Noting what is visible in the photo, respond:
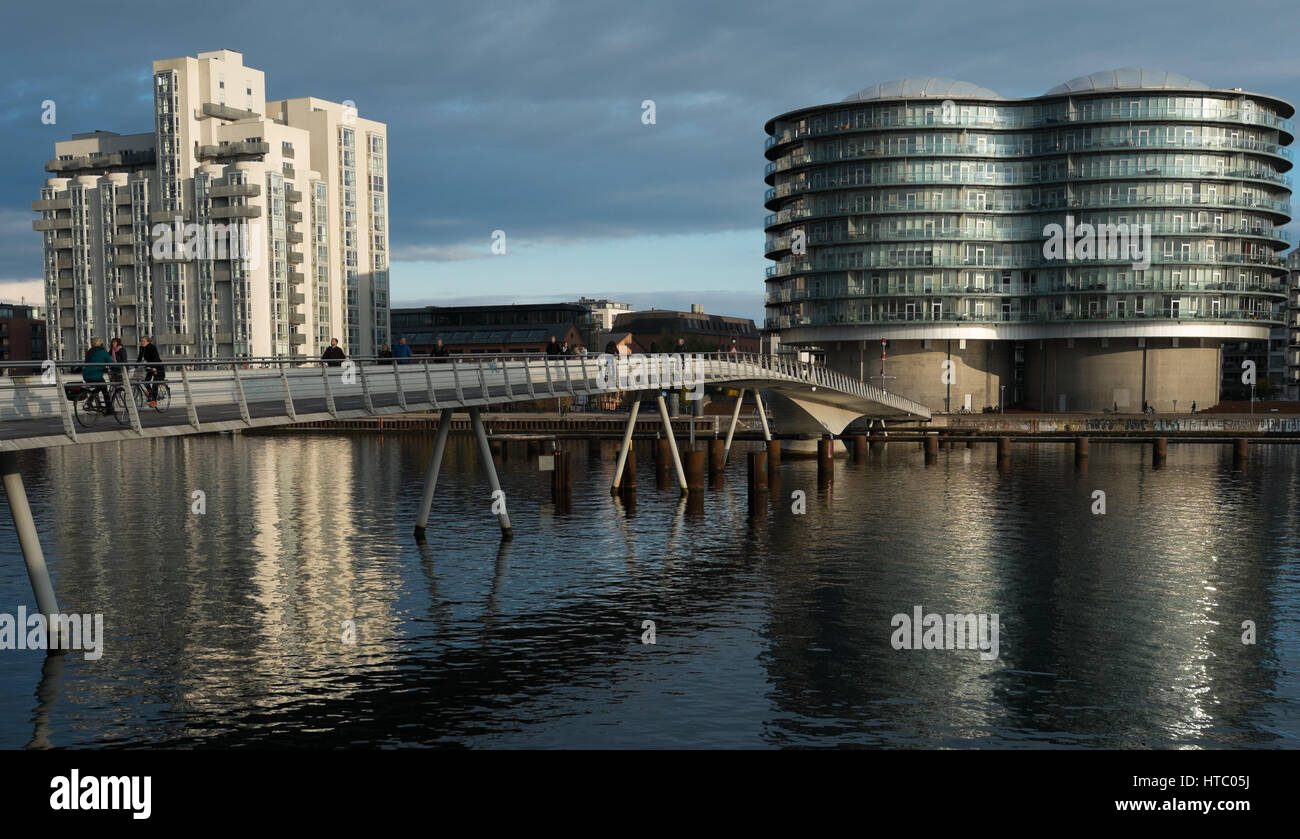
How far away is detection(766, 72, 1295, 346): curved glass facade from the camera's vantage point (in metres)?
116

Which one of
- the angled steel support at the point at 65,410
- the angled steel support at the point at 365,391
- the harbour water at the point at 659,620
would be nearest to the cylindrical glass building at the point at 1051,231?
the harbour water at the point at 659,620

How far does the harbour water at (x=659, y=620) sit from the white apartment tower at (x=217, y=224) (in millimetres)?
83700

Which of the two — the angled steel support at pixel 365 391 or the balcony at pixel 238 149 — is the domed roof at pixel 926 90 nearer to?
the balcony at pixel 238 149

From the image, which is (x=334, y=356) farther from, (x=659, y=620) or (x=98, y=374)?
(x=659, y=620)

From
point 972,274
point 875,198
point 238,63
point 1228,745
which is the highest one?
point 238,63

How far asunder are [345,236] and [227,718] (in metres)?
138

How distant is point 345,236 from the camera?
15112 centimetres

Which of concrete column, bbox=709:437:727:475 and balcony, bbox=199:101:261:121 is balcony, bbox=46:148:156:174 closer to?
balcony, bbox=199:101:261:121

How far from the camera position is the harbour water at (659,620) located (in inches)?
805

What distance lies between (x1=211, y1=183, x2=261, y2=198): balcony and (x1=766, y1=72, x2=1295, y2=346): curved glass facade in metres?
59.8

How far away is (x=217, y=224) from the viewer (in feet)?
439

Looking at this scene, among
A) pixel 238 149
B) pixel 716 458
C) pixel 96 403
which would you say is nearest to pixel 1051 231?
pixel 716 458
